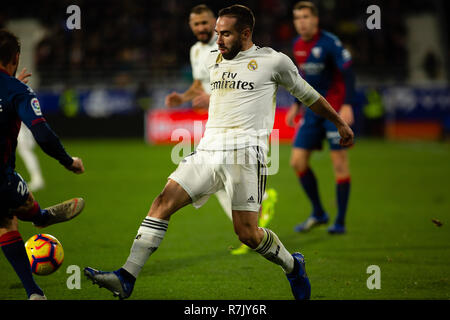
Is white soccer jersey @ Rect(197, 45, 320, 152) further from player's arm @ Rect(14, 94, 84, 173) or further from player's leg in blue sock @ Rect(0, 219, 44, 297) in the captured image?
player's leg in blue sock @ Rect(0, 219, 44, 297)

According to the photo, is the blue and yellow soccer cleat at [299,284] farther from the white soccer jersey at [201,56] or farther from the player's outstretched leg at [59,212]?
the white soccer jersey at [201,56]

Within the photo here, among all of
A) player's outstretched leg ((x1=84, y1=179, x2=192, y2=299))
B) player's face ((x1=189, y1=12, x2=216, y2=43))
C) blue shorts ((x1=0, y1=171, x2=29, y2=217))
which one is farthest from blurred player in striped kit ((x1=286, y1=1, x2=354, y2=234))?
blue shorts ((x1=0, y1=171, x2=29, y2=217))

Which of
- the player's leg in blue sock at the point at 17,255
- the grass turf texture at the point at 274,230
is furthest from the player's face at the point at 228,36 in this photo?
the player's leg in blue sock at the point at 17,255

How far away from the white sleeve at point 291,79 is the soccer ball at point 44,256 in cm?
210

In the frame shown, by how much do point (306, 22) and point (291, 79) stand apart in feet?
9.67

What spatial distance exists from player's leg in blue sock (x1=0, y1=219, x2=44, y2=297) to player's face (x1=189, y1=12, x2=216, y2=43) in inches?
121

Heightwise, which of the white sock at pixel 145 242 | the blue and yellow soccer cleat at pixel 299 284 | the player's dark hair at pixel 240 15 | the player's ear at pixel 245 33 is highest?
the player's dark hair at pixel 240 15

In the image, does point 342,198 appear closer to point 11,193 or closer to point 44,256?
point 44,256

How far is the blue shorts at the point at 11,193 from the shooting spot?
4.14 metres

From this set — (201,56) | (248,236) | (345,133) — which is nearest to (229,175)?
(248,236)

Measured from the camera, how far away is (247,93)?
4.49 meters

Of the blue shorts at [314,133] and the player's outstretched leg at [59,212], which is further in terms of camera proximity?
the blue shorts at [314,133]

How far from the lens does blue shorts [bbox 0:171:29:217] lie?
414cm

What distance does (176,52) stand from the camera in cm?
2355
